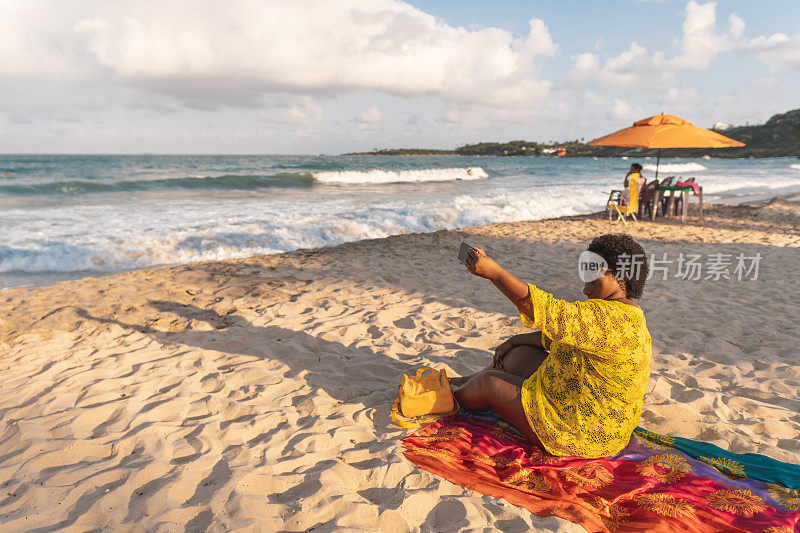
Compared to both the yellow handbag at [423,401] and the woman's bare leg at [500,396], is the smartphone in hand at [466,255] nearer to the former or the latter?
the woman's bare leg at [500,396]

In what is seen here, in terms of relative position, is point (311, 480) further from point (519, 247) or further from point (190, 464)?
point (519, 247)

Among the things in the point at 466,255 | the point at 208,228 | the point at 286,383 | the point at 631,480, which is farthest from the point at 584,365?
the point at 208,228

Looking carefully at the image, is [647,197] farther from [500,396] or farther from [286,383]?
[286,383]

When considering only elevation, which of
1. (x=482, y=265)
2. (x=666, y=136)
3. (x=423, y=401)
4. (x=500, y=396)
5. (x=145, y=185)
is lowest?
(x=423, y=401)

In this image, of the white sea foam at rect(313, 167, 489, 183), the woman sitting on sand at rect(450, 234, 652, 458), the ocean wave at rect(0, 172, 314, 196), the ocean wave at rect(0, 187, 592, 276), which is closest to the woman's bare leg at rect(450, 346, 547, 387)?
the woman sitting on sand at rect(450, 234, 652, 458)

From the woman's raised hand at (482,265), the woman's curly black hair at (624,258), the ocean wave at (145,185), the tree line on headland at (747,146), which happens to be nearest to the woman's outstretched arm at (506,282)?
the woman's raised hand at (482,265)

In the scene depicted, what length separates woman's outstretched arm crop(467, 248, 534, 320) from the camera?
1.96 meters

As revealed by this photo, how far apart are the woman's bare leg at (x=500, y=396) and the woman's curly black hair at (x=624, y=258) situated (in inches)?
32.5

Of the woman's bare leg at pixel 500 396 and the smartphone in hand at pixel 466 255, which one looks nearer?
the smartphone in hand at pixel 466 255

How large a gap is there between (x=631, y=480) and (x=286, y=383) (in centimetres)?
229

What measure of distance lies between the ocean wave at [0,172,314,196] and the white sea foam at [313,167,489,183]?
149 inches

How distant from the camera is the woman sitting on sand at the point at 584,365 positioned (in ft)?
6.44

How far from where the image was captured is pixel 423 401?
278cm

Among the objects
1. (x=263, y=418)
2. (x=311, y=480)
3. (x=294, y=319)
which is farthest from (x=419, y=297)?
(x=311, y=480)
